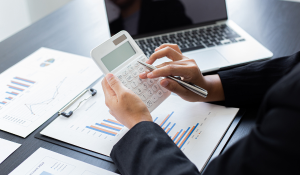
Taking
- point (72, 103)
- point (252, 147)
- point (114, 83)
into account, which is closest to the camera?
point (252, 147)

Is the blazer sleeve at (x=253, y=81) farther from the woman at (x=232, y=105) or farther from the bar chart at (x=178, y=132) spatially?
the bar chart at (x=178, y=132)

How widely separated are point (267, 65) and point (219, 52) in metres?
0.21

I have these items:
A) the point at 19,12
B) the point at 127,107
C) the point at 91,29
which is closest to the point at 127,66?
the point at 127,107

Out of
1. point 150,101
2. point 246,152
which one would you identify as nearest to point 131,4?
point 150,101

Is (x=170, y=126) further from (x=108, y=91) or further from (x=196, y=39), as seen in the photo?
(x=196, y=39)

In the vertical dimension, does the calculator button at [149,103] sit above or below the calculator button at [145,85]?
below

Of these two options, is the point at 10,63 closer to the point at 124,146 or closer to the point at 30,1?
the point at 124,146

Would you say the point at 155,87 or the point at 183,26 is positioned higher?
the point at 183,26

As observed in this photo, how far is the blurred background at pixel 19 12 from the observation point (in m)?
2.03

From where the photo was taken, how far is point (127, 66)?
662 millimetres

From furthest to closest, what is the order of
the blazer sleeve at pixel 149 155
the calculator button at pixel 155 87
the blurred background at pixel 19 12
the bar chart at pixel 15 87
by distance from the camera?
the blurred background at pixel 19 12 → the bar chart at pixel 15 87 → the calculator button at pixel 155 87 → the blazer sleeve at pixel 149 155

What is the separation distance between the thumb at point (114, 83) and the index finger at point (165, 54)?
4.7 inches

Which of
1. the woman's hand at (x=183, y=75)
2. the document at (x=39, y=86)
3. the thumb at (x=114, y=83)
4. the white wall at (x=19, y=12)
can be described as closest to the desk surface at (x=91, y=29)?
the document at (x=39, y=86)

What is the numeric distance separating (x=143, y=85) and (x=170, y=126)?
0.38 feet
